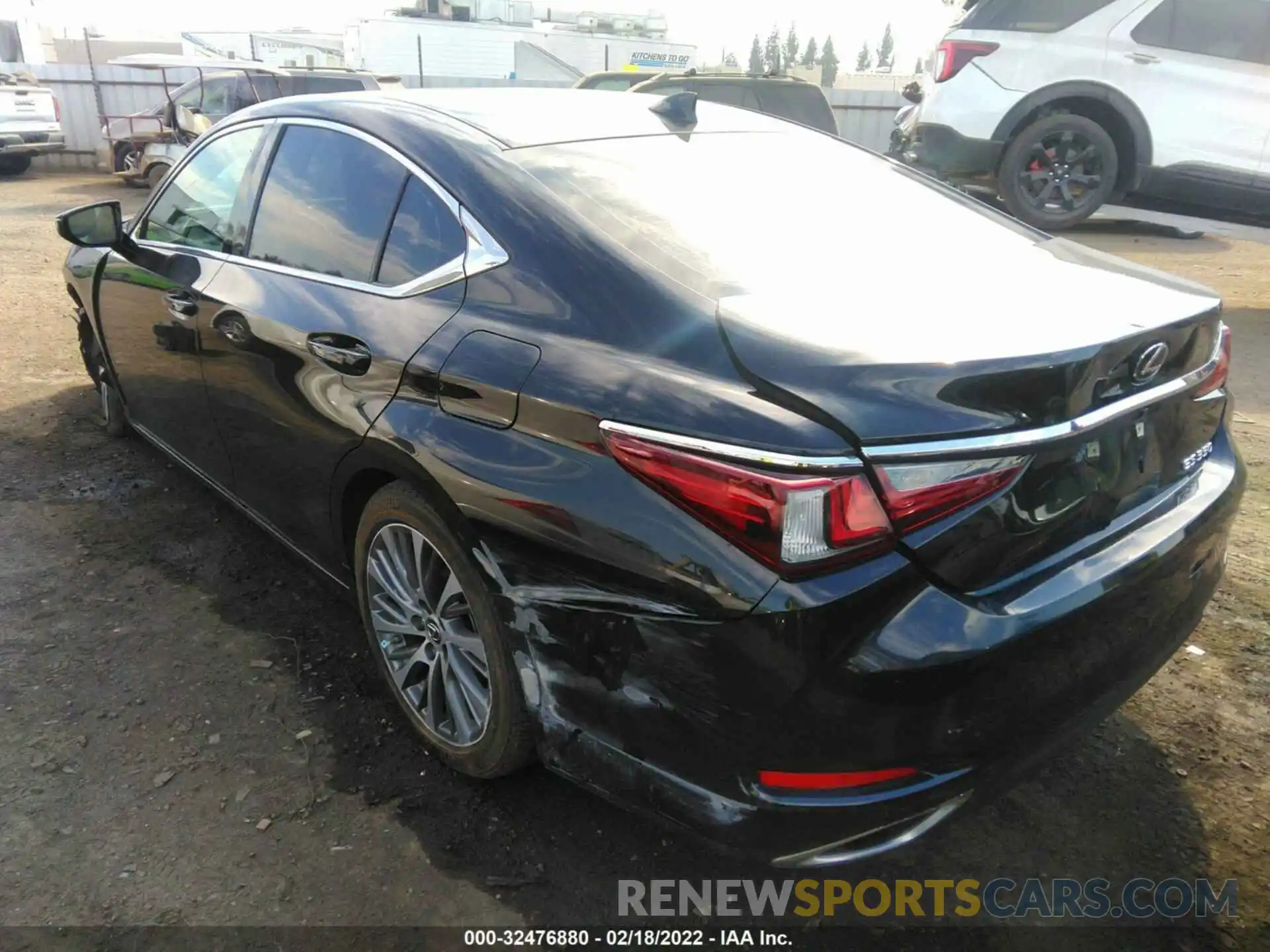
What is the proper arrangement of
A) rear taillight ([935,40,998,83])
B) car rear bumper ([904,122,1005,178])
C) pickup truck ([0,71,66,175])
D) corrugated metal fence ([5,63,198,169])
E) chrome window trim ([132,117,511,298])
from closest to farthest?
chrome window trim ([132,117,511,298])
rear taillight ([935,40,998,83])
car rear bumper ([904,122,1005,178])
pickup truck ([0,71,66,175])
corrugated metal fence ([5,63,198,169])

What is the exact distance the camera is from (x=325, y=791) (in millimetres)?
2447

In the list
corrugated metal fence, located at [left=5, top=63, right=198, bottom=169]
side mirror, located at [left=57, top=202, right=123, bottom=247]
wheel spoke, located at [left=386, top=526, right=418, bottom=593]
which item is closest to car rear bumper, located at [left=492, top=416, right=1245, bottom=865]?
wheel spoke, located at [left=386, top=526, right=418, bottom=593]

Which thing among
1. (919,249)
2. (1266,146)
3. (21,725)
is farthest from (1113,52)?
(21,725)

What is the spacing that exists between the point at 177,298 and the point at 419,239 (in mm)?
1368

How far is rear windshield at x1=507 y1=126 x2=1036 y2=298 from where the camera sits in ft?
6.86

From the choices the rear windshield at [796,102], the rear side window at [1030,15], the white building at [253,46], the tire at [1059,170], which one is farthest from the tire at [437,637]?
the white building at [253,46]

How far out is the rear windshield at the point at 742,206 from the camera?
2092mm

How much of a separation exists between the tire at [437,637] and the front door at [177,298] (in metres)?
1.07

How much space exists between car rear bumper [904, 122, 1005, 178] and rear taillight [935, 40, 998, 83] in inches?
17.5

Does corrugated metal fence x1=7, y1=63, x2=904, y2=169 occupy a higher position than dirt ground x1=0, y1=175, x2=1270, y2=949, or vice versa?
dirt ground x1=0, y1=175, x2=1270, y2=949

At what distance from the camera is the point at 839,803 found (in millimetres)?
1711

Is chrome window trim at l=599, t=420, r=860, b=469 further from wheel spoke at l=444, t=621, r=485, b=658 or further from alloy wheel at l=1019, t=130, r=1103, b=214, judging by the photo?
alloy wheel at l=1019, t=130, r=1103, b=214

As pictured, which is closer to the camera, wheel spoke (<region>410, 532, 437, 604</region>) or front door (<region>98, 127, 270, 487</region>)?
wheel spoke (<region>410, 532, 437, 604</region>)

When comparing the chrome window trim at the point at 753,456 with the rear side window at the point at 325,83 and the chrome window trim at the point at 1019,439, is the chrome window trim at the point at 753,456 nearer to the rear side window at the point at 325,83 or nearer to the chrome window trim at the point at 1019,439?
the chrome window trim at the point at 1019,439
